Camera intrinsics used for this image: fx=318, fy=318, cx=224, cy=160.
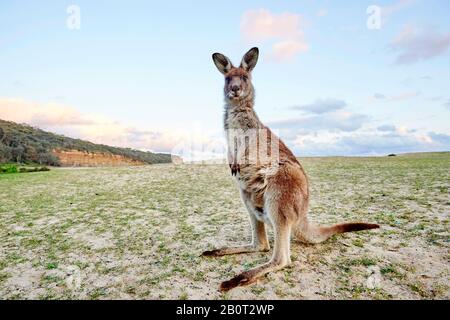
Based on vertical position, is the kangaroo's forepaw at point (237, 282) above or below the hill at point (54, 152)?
below

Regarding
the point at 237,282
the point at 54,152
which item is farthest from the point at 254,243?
the point at 54,152

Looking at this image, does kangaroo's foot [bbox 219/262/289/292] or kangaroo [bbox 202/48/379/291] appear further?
kangaroo [bbox 202/48/379/291]

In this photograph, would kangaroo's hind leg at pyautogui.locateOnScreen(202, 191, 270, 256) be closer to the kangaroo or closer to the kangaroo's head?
the kangaroo

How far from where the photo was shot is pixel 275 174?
3148 mm

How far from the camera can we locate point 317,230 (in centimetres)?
348

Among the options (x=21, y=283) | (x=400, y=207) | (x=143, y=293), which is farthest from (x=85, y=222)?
(x=400, y=207)

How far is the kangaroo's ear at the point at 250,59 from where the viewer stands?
3.81 m

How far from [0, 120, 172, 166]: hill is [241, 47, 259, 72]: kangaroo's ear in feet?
67.0

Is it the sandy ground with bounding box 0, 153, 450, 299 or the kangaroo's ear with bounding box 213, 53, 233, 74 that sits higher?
the kangaroo's ear with bounding box 213, 53, 233, 74

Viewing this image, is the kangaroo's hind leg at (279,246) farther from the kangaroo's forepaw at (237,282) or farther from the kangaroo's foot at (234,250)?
the kangaroo's foot at (234,250)

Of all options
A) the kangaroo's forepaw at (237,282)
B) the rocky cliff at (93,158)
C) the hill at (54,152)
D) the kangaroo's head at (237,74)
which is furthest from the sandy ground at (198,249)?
the rocky cliff at (93,158)

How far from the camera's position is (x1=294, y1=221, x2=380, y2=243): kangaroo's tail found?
133 inches

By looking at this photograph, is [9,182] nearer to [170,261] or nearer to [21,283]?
[21,283]

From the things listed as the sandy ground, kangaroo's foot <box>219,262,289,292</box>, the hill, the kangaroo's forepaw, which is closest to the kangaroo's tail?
the sandy ground
